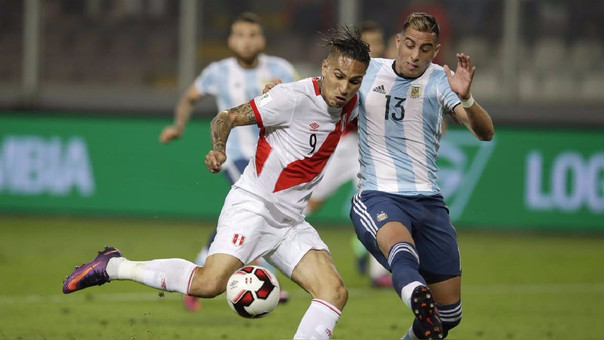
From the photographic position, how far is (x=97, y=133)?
15500mm

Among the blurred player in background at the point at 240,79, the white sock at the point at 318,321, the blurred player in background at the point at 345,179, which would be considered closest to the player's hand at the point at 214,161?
the white sock at the point at 318,321

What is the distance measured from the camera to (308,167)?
6715mm

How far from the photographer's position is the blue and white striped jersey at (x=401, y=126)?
6801mm

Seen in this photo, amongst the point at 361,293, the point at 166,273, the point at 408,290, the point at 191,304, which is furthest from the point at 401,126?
the point at 361,293

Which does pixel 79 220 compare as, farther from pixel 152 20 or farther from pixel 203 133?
pixel 152 20

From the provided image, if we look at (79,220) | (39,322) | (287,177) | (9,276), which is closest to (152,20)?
(79,220)

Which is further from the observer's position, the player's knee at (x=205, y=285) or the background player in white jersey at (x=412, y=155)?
the background player in white jersey at (x=412, y=155)

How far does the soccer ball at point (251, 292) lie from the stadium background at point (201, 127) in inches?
231

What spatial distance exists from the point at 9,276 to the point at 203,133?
16.3 feet

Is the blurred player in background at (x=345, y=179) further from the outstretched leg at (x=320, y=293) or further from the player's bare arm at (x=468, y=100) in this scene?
the player's bare arm at (x=468, y=100)

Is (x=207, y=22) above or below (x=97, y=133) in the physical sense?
above

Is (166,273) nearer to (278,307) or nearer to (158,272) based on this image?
(158,272)

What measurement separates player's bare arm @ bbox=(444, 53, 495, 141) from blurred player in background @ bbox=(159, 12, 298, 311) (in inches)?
136

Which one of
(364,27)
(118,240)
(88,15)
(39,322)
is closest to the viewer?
(39,322)
